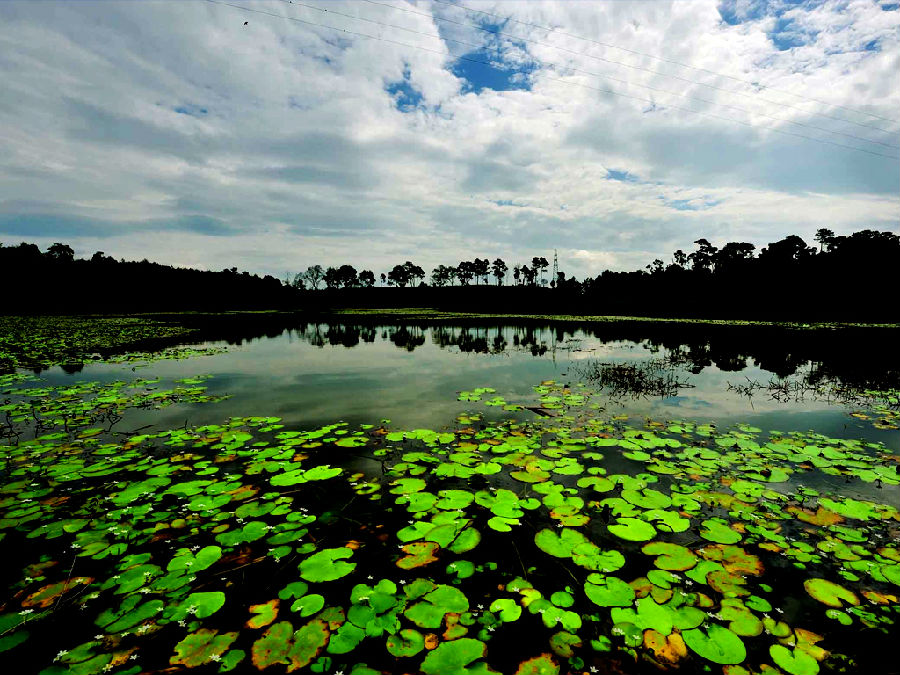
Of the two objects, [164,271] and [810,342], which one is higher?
[164,271]

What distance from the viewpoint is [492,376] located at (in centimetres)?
1385

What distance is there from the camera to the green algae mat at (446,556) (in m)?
2.79

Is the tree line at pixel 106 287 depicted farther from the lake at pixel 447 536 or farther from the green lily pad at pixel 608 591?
the green lily pad at pixel 608 591

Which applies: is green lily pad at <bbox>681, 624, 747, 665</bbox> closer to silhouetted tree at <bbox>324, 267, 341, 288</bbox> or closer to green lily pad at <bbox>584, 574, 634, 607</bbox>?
green lily pad at <bbox>584, 574, 634, 607</bbox>

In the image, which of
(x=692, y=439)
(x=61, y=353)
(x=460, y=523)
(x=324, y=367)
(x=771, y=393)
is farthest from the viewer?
(x=61, y=353)

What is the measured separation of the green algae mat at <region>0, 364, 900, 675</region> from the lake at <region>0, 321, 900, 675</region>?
3 cm

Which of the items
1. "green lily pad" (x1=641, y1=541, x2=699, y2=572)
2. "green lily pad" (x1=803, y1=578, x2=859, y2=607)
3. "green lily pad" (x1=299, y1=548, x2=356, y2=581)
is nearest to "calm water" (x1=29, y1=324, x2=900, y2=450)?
"green lily pad" (x1=299, y1=548, x2=356, y2=581)

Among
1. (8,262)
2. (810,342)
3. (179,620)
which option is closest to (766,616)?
(179,620)

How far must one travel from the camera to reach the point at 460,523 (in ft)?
14.8

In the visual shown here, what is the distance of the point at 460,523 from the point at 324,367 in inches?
503

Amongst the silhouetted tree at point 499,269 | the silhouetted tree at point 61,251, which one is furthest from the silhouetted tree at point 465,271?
the silhouetted tree at point 61,251

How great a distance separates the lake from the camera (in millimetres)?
2836

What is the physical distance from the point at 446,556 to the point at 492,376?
1009 cm

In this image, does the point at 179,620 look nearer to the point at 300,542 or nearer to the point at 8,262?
the point at 300,542
